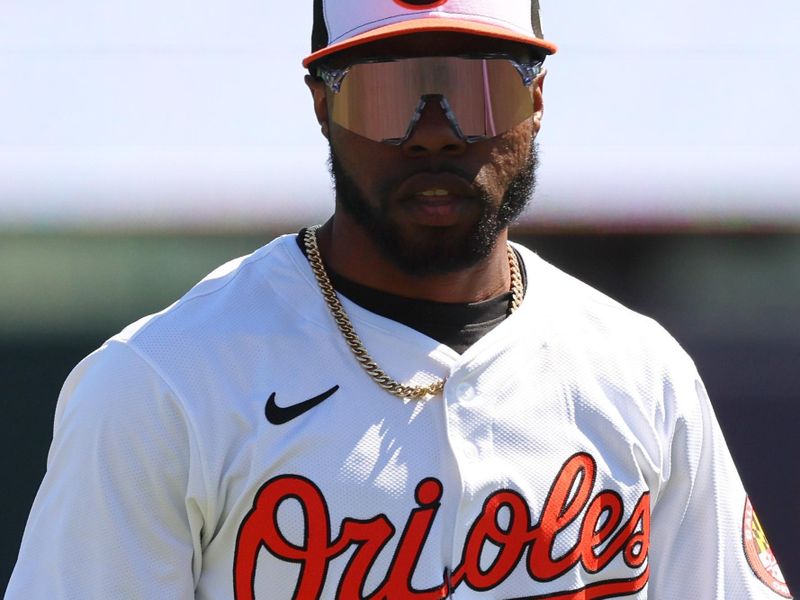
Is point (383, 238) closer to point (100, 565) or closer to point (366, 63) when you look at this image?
point (366, 63)

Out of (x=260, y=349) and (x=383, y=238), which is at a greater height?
(x=383, y=238)

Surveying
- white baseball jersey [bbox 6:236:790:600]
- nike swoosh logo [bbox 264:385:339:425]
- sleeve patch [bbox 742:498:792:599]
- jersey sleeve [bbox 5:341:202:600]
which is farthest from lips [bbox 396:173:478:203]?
sleeve patch [bbox 742:498:792:599]

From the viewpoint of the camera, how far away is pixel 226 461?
2000 mm

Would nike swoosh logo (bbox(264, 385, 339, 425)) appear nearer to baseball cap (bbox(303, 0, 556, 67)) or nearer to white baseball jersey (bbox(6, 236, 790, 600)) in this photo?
white baseball jersey (bbox(6, 236, 790, 600))

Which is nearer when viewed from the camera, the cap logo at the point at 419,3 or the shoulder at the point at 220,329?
the shoulder at the point at 220,329

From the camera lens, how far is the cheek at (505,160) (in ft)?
7.25

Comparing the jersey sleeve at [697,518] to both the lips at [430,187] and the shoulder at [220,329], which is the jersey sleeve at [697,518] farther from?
the shoulder at [220,329]

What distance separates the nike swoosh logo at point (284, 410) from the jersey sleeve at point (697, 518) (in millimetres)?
634

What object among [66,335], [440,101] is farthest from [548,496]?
[66,335]

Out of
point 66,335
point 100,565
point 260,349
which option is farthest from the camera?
point 66,335

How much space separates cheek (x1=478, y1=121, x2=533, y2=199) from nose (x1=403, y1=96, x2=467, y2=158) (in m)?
0.06

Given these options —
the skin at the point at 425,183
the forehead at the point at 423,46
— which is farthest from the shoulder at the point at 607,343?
the forehead at the point at 423,46

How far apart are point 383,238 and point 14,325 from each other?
213 inches

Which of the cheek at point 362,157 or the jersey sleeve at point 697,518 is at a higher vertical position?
the cheek at point 362,157
